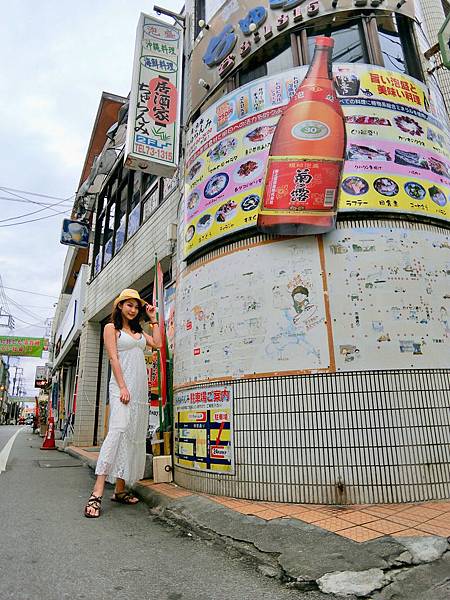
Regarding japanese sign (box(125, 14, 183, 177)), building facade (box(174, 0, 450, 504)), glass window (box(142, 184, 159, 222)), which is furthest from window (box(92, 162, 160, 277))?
building facade (box(174, 0, 450, 504))

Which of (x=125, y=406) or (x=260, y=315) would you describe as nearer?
(x=125, y=406)

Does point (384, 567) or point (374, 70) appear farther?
point (374, 70)

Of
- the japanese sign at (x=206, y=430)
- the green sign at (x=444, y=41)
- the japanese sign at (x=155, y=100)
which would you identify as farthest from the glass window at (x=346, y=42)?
the japanese sign at (x=206, y=430)

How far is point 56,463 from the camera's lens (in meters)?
8.40

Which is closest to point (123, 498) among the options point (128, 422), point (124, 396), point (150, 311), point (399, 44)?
point (128, 422)

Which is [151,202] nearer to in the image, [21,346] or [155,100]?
[155,100]

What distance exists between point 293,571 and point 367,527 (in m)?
0.81

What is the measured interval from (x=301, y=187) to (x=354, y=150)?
0.75 metres

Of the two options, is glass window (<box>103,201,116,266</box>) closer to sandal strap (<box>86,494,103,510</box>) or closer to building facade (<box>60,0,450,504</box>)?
building facade (<box>60,0,450,504</box>)

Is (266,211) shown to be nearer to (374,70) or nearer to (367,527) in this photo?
(374,70)

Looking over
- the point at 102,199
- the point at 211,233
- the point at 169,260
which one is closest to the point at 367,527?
the point at 211,233

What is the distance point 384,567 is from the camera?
2383 mm

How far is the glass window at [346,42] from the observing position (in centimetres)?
537

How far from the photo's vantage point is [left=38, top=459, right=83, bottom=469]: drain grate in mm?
7822
